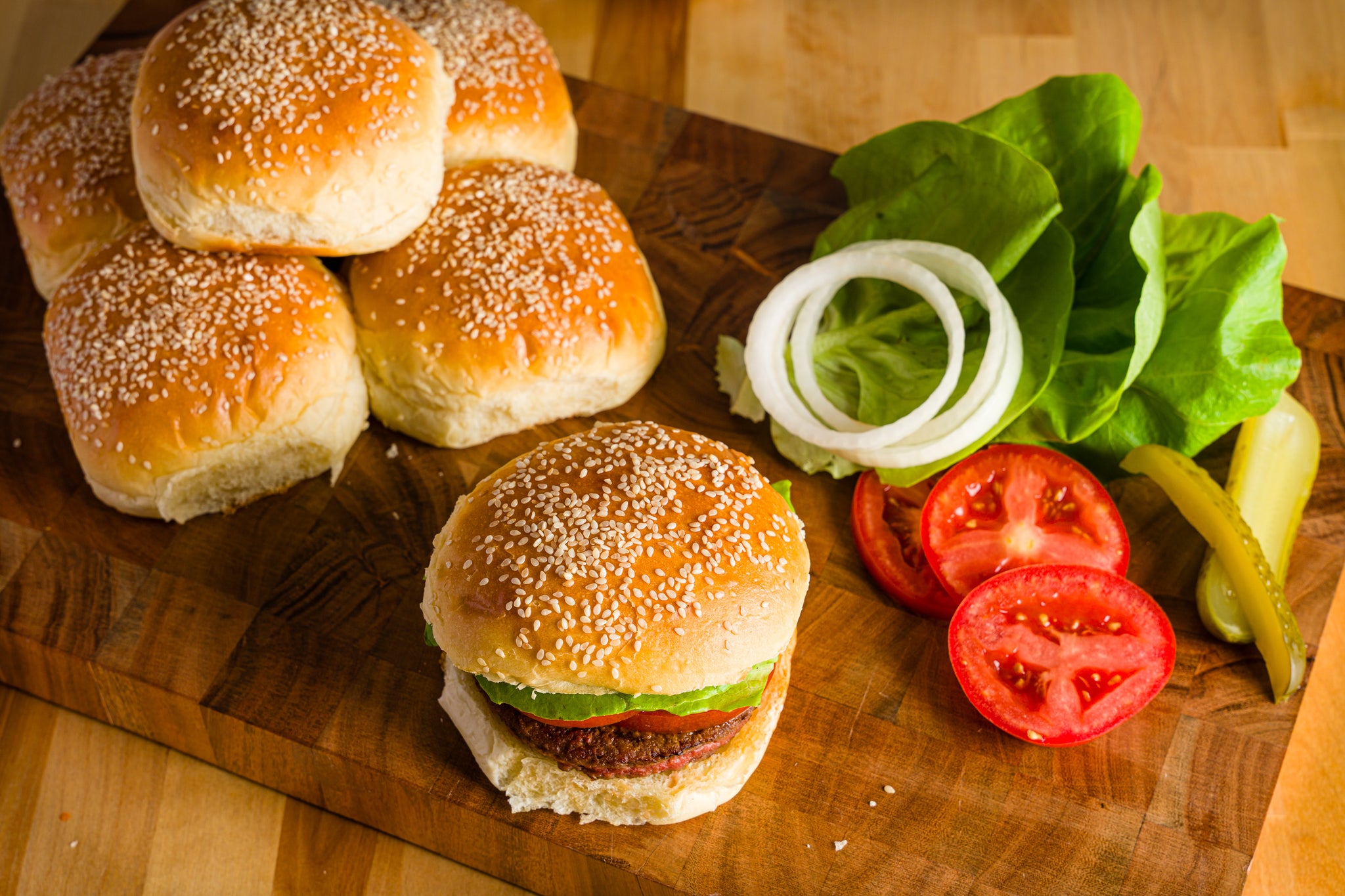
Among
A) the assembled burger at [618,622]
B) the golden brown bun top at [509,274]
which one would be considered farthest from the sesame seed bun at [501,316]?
the assembled burger at [618,622]

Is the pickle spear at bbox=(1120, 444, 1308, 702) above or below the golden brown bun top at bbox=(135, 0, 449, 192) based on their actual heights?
below

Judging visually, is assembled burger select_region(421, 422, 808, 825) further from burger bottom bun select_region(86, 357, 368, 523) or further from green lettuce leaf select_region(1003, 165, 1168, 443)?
green lettuce leaf select_region(1003, 165, 1168, 443)

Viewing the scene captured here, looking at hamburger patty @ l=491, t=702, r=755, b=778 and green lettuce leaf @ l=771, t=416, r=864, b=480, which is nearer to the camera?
hamburger patty @ l=491, t=702, r=755, b=778

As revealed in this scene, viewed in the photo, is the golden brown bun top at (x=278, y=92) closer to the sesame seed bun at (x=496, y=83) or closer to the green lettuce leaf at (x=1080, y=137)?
the sesame seed bun at (x=496, y=83)

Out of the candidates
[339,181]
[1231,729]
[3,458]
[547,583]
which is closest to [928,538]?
[1231,729]

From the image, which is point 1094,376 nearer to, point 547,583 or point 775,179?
point 775,179

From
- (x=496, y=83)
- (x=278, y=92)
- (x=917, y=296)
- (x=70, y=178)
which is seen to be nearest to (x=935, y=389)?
(x=917, y=296)

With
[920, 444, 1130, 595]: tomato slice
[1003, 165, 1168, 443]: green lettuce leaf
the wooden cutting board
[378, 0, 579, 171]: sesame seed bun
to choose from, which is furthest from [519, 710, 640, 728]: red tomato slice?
[378, 0, 579, 171]: sesame seed bun
